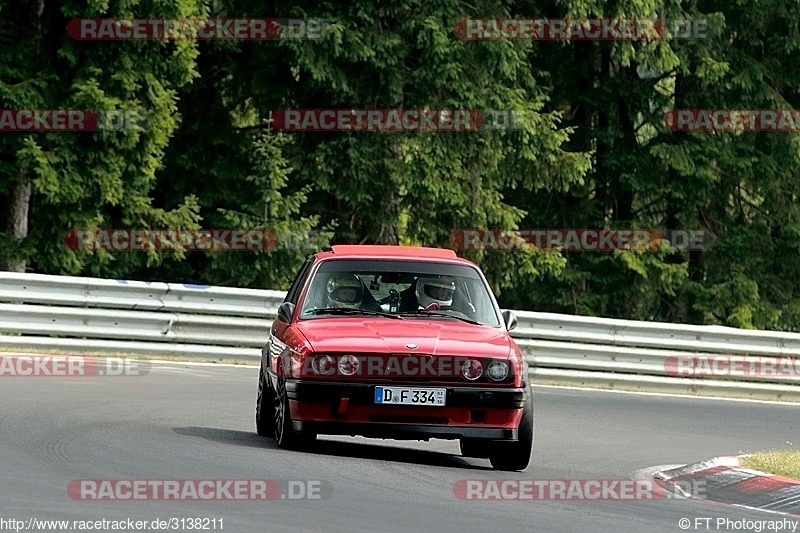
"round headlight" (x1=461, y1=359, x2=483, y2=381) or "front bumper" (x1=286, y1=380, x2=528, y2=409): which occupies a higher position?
"round headlight" (x1=461, y1=359, x2=483, y2=381)

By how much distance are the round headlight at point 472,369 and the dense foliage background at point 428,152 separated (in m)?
13.9

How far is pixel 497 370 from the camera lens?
1165 centimetres

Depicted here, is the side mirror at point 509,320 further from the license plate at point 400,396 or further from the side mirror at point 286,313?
the side mirror at point 286,313

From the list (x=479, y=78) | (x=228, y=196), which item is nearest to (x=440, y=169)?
(x=479, y=78)

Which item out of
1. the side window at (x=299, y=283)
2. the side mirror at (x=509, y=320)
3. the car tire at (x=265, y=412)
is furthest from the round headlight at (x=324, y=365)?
the side mirror at (x=509, y=320)

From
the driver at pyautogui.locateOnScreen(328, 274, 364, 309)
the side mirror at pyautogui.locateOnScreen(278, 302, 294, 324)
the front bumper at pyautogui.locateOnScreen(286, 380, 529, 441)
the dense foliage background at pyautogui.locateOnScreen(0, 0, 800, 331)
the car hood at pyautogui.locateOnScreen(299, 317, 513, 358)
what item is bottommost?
the front bumper at pyautogui.locateOnScreen(286, 380, 529, 441)

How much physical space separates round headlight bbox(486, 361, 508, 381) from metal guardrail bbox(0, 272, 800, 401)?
30.1 ft

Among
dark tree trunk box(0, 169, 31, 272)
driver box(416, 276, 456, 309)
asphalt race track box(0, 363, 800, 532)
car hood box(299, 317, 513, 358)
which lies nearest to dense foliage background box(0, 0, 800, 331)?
dark tree trunk box(0, 169, 31, 272)

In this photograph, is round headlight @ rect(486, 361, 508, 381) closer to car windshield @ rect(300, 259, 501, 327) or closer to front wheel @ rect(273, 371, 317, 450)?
car windshield @ rect(300, 259, 501, 327)

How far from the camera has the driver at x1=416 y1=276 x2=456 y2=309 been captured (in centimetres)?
1291

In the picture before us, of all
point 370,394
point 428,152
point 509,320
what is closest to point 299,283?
point 509,320

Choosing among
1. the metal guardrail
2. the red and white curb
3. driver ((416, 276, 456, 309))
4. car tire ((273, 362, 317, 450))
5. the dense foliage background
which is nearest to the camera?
the red and white curb

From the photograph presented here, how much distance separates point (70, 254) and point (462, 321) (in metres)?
13.5

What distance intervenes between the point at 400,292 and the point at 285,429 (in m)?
1.69
